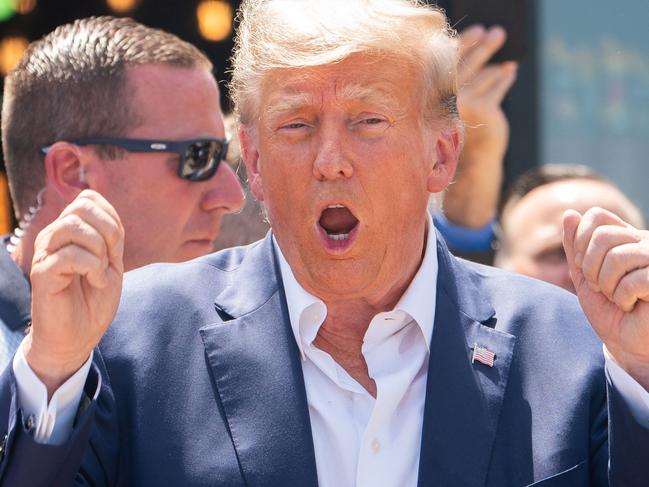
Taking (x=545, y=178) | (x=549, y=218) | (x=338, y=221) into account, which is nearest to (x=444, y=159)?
(x=338, y=221)

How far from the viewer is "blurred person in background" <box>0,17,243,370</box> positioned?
3707 mm

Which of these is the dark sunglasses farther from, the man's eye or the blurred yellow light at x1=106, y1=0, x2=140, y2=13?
the blurred yellow light at x1=106, y1=0, x2=140, y2=13

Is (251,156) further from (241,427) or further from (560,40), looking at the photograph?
(560,40)

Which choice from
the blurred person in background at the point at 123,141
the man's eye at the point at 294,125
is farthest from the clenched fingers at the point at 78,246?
the blurred person in background at the point at 123,141

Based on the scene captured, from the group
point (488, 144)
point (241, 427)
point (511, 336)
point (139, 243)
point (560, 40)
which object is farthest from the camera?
point (560, 40)

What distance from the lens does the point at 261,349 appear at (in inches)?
105

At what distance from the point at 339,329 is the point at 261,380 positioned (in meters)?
0.27

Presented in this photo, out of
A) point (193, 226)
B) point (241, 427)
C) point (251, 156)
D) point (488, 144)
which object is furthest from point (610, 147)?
point (241, 427)

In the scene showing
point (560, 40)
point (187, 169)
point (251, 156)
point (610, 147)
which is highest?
point (251, 156)

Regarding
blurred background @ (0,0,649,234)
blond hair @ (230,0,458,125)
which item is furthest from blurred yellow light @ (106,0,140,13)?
blond hair @ (230,0,458,125)

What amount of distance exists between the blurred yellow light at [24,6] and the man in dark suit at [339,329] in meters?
5.04

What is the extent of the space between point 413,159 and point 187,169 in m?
1.16

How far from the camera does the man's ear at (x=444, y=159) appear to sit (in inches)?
114

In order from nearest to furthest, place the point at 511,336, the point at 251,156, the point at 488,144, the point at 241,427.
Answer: the point at 241,427 < the point at 511,336 < the point at 251,156 < the point at 488,144
